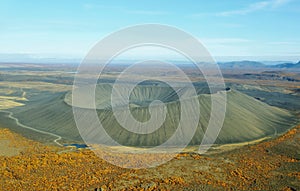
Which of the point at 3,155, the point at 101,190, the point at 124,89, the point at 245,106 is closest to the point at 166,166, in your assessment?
the point at 101,190

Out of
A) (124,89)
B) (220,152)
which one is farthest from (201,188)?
(124,89)

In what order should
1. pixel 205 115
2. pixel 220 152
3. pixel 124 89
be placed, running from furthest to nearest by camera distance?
pixel 124 89
pixel 205 115
pixel 220 152

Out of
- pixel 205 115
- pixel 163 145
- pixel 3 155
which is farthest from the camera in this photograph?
pixel 205 115

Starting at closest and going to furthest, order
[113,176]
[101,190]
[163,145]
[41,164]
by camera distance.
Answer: [101,190] → [113,176] → [41,164] → [163,145]

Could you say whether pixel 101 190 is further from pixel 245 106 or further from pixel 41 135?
pixel 245 106

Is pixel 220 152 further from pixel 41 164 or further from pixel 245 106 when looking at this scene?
pixel 245 106

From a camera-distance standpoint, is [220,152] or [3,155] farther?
[220,152]
